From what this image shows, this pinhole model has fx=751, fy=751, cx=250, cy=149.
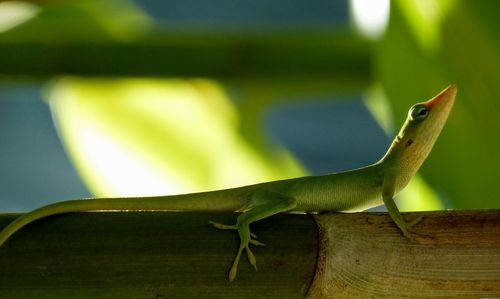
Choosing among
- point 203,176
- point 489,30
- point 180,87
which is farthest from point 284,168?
point 489,30

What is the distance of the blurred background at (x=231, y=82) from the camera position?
120 cm

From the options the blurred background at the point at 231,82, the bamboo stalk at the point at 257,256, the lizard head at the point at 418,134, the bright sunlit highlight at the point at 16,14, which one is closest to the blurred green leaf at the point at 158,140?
the blurred background at the point at 231,82

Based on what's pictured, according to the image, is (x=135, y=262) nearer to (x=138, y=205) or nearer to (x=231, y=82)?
(x=138, y=205)

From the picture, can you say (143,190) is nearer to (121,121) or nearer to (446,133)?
(121,121)

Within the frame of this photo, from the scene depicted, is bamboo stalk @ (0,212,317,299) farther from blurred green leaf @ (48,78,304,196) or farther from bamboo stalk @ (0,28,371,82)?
blurred green leaf @ (48,78,304,196)

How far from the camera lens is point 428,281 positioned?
2.48 feet

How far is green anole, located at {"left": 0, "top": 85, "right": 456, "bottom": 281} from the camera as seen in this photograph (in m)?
1.02

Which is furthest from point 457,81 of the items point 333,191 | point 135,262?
point 135,262

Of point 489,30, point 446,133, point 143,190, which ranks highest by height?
point 489,30

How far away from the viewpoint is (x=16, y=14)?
4.72ft

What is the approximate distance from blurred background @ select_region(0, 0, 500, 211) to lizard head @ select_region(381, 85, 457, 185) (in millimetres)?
21

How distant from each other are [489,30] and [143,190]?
82cm

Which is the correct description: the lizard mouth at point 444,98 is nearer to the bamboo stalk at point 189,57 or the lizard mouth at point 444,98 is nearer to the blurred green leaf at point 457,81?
the blurred green leaf at point 457,81

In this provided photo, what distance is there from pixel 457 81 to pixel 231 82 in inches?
14.6
